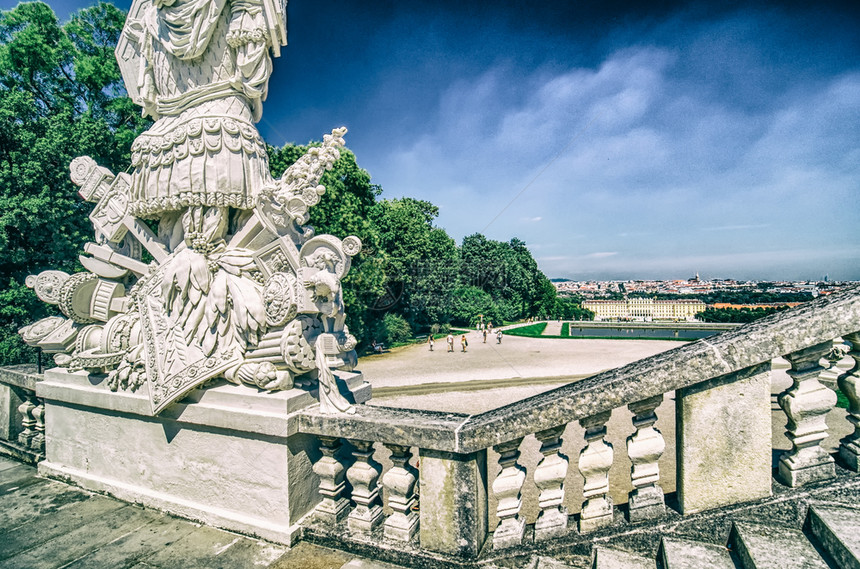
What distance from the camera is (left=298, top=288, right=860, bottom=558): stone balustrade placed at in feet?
6.91

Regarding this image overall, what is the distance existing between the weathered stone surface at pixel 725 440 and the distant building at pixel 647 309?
39998 mm

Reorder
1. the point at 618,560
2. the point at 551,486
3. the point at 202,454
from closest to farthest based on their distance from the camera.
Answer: the point at 618,560 → the point at 551,486 → the point at 202,454

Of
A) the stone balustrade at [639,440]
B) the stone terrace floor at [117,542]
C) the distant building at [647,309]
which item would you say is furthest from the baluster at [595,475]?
the distant building at [647,309]

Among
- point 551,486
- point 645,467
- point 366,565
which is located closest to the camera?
point 645,467

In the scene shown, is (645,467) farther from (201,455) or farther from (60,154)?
(60,154)

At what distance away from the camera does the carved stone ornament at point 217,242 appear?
319cm

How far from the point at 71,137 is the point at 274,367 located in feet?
42.6

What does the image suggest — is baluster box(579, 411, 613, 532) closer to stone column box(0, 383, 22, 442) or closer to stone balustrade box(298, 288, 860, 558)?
stone balustrade box(298, 288, 860, 558)

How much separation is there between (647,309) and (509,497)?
56.6 meters

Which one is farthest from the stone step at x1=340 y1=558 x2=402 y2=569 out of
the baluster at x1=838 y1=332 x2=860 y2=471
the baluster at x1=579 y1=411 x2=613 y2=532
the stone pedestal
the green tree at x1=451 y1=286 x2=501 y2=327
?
the green tree at x1=451 y1=286 x2=501 y2=327

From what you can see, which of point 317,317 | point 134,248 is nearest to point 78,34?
point 134,248

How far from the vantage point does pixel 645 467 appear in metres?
2.35

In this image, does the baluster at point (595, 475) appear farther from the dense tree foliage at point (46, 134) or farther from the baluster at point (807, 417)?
the dense tree foliage at point (46, 134)

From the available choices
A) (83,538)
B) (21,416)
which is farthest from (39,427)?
(83,538)
